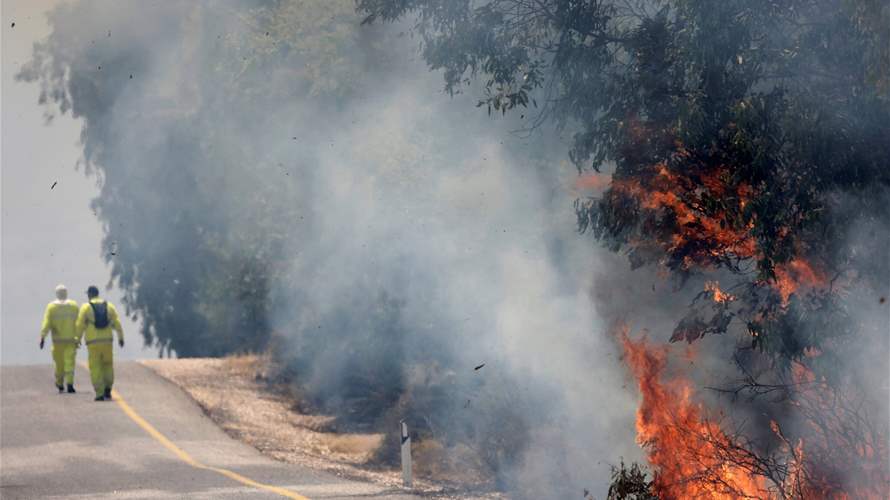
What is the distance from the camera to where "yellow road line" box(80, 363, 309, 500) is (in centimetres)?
1712

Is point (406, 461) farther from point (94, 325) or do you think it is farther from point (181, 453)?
point (94, 325)

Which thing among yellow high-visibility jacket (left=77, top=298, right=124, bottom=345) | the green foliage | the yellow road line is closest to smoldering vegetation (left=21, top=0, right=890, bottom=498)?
the green foliage

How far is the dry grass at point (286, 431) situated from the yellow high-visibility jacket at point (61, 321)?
257cm

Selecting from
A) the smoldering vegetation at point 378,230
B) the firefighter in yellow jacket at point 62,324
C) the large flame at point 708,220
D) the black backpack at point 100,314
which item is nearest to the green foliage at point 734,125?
the large flame at point 708,220

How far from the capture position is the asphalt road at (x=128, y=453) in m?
17.5

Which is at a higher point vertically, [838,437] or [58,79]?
[58,79]

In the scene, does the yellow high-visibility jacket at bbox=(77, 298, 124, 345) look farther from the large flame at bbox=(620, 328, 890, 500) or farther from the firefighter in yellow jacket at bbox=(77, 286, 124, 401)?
the large flame at bbox=(620, 328, 890, 500)

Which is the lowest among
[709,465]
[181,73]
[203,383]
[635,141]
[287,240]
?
[709,465]

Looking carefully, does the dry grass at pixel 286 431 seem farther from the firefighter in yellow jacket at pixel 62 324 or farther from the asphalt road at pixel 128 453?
the firefighter in yellow jacket at pixel 62 324

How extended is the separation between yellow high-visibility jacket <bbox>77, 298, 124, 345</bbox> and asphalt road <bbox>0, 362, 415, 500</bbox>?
1198 millimetres

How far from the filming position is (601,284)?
19.5 metres

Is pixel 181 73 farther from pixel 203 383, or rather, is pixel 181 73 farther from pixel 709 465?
pixel 709 465

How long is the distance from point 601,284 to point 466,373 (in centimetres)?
365

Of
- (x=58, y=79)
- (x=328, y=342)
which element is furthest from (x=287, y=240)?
(x=58, y=79)
